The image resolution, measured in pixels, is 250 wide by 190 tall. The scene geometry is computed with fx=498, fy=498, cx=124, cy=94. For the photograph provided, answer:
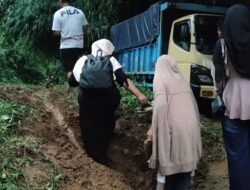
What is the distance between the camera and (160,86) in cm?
481

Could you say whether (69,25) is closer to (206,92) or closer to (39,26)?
(206,92)

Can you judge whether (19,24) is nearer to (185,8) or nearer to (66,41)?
(185,8)

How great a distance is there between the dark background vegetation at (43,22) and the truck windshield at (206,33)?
219 inches

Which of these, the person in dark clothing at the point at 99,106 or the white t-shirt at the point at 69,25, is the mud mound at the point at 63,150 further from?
the white t-shirt at the point at 69,25

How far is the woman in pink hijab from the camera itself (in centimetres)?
475

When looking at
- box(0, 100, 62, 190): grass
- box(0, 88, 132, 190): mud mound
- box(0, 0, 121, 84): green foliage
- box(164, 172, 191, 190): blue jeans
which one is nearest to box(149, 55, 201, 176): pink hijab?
box(164, 172, 191, 190): blue jeans

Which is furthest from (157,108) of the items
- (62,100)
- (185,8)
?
(185,8)

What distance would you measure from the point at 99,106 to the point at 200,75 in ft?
15.9

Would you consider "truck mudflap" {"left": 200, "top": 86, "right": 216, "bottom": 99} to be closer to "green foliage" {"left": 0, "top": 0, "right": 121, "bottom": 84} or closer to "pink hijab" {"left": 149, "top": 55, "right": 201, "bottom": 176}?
"pink hijab" {"left": 149, "top": 55, "right": 201, "bottom": 176}

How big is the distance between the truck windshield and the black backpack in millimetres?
5313

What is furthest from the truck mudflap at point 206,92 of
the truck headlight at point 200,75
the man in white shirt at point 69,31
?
the man in white shirt at point 69,31

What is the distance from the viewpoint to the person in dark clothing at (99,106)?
18.2ft

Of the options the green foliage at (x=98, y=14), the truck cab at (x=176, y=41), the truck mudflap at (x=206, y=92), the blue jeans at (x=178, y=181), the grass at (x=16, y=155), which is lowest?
the blue jeans at (x=178, y=181)

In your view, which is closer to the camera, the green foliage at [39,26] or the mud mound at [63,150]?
the mud mound at [63,150]
